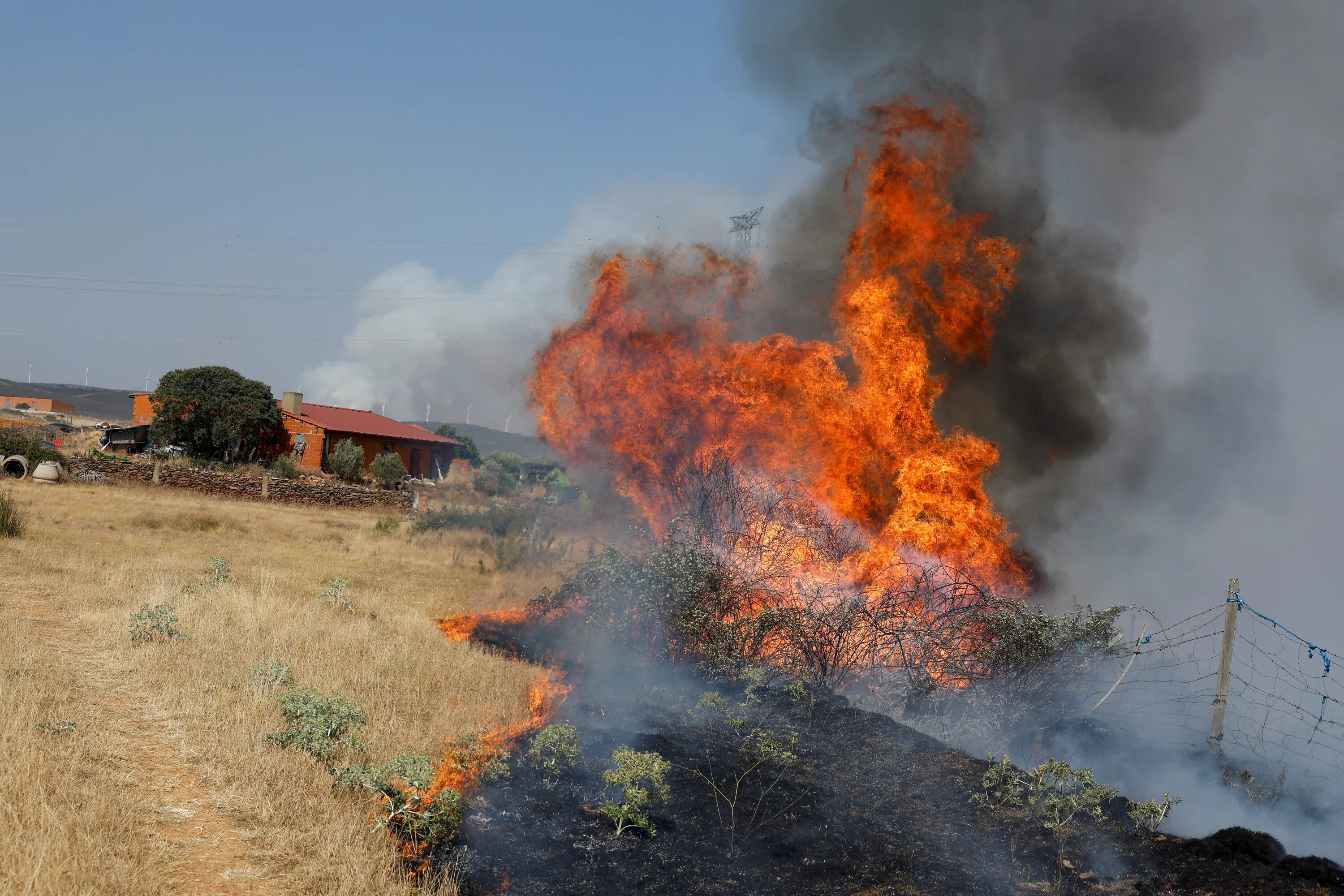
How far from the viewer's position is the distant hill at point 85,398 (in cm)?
9575

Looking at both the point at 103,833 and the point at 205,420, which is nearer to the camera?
the point at 103,833

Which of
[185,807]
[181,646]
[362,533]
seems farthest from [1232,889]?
[362,533]

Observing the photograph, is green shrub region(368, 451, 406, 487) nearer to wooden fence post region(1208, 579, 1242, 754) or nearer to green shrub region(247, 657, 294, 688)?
green shrub region(247, 657, 294, 688)

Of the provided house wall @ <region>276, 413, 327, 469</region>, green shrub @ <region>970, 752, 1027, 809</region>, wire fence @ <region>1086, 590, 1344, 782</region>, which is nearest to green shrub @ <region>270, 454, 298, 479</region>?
house wall @ <region>276, 413, 327, 469</region>

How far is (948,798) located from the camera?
7.86 metres

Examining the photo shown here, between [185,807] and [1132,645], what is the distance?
11495 millimetres

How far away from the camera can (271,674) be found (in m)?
9.50

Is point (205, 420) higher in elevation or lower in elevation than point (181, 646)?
higher

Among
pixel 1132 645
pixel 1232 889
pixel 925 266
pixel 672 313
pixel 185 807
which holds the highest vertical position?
pixel 925 266

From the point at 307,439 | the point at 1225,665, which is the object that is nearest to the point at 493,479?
the point at 307,439

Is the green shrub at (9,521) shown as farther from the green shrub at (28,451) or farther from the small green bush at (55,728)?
the green shrub at (28,451)

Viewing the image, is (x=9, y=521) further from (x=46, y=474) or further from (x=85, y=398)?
(x=85, y=398)

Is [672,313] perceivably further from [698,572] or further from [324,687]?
[324,687]

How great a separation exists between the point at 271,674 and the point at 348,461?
122 feet
